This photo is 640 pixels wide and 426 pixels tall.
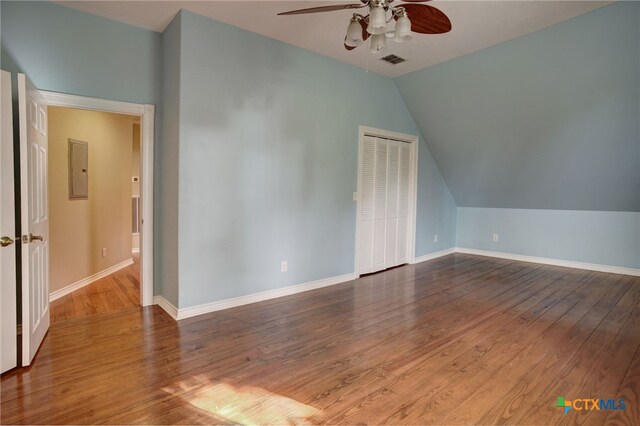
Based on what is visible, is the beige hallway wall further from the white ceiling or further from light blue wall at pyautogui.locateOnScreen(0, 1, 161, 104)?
the white ceiling

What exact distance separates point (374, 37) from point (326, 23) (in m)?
1.29

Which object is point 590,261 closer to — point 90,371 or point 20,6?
point 90,371

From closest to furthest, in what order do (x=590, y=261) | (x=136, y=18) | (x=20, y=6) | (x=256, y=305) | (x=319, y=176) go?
(x=20, y=6) < (x=136, y=18) < (x=256, y=305) < (x=319, y=176) < (x=590, y=261)

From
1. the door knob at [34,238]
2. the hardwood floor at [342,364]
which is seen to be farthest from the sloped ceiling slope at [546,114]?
the door knob at [34,238]

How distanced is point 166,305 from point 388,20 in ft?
10.1

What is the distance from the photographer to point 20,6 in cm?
265

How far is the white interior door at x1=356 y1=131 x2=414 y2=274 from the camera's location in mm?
4605

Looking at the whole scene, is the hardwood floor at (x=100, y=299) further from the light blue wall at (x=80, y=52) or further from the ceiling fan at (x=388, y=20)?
the ceiling fan at (x=388, y=20)

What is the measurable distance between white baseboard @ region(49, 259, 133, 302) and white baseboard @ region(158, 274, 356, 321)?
3.81 ft

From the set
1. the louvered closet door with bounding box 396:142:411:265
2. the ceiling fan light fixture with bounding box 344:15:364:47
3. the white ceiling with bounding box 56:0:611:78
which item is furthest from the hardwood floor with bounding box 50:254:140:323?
the louvered closet door with bounding box 396:142:411:265

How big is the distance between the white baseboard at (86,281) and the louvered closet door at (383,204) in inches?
137

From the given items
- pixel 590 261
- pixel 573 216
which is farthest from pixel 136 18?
pixel 590 261

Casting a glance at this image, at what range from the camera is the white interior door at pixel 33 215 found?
2.15m

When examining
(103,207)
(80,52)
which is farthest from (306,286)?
(80,52)
